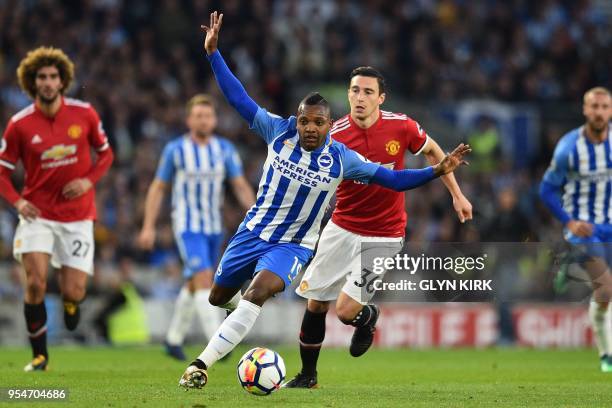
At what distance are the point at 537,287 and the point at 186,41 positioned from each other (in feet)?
36.4

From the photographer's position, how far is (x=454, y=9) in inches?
986

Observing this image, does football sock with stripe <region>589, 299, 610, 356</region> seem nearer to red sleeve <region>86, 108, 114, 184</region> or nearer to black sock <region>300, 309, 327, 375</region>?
black sock <region>300, 309, 327, 375</region>

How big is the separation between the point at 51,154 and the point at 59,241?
82cm

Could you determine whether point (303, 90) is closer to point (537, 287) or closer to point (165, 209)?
point (165, 209)

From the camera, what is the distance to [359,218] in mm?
9758

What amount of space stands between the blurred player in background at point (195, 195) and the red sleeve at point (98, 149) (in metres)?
1.78

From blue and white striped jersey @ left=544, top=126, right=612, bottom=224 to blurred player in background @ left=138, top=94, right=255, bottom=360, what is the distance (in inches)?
133

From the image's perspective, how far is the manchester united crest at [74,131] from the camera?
10.8 m

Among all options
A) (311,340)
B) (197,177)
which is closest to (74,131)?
(197,177)

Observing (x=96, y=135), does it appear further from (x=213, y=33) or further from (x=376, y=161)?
(x=376, y=161)

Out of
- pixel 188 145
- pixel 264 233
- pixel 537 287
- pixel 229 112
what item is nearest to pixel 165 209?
pixel 229 112

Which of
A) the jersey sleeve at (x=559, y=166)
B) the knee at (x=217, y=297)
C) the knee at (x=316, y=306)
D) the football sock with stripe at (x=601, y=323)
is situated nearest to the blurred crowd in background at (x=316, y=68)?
the jersey sleeve at (x=559, y=166)

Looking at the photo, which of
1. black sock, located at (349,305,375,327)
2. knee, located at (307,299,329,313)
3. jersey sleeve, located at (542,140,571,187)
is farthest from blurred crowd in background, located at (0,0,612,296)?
knee, located at (307,299,329,313)

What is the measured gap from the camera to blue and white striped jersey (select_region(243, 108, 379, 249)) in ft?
→ 28.5
